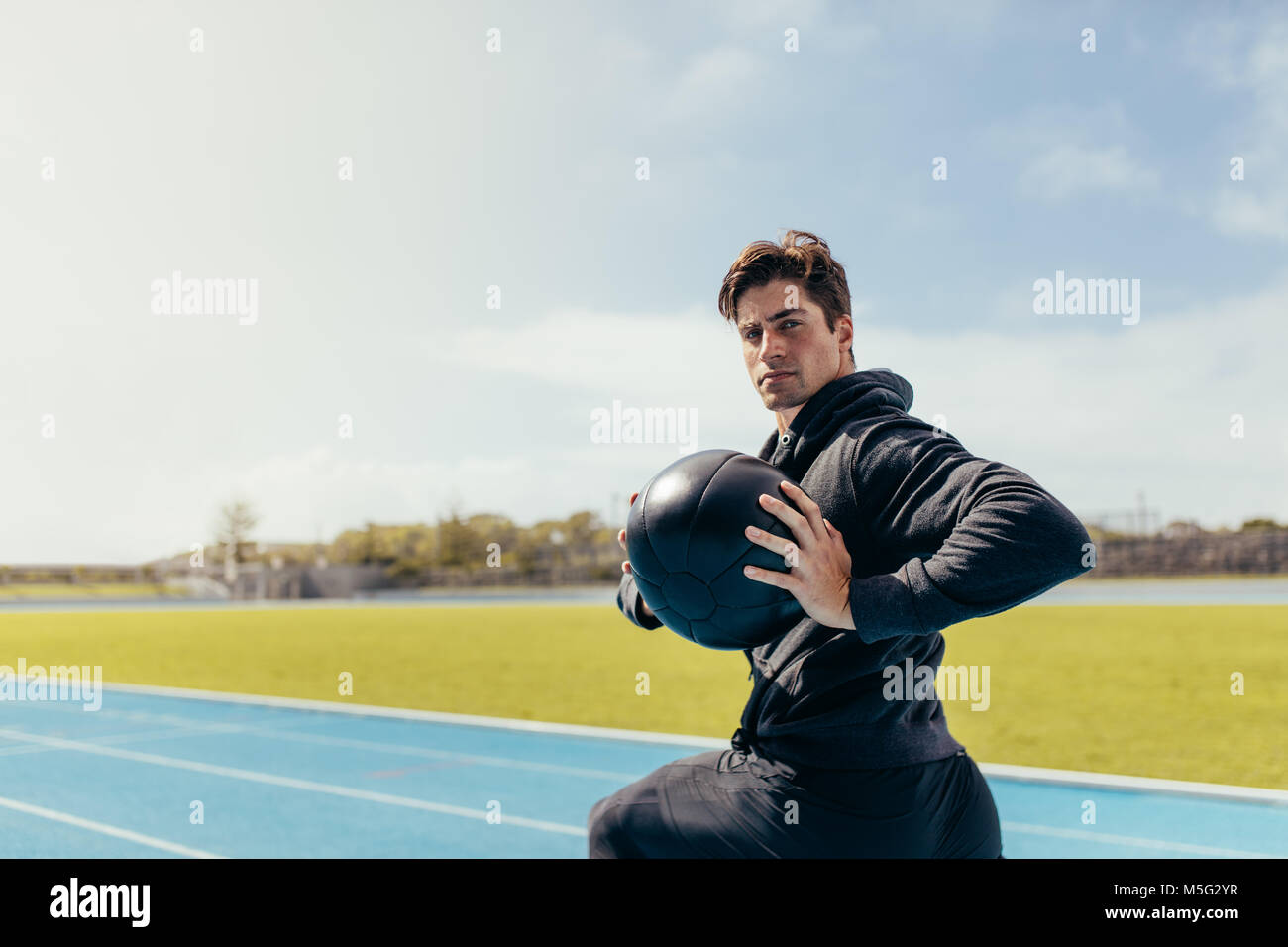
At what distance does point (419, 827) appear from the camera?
274 inches

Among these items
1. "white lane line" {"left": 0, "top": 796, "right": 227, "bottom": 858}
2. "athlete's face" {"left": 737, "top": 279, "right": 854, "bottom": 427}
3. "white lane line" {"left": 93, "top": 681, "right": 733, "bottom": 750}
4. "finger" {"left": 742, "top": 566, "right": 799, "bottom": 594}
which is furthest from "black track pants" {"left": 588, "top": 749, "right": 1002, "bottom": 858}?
"white lane line" {"left": 93, "top": 681, "right": 733, "bottom": 750}

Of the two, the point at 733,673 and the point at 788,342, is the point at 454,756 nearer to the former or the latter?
the point at 733,673

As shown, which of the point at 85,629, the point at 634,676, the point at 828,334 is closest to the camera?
the point at 828,334

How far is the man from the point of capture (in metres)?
2.08

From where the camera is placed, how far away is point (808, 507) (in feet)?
7.67

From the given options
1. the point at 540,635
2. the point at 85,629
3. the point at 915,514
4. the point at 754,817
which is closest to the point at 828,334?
the point at 915,514

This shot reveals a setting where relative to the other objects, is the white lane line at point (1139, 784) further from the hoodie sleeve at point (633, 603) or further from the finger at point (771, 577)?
the finger at point (771, 577)

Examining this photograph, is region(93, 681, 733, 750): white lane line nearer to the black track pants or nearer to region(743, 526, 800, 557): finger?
the black track pants

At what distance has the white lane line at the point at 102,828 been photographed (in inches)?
250

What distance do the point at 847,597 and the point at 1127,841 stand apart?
5.12m

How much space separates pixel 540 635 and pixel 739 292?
2029cm

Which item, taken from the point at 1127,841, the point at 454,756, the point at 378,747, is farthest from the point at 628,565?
the point at 378,747
